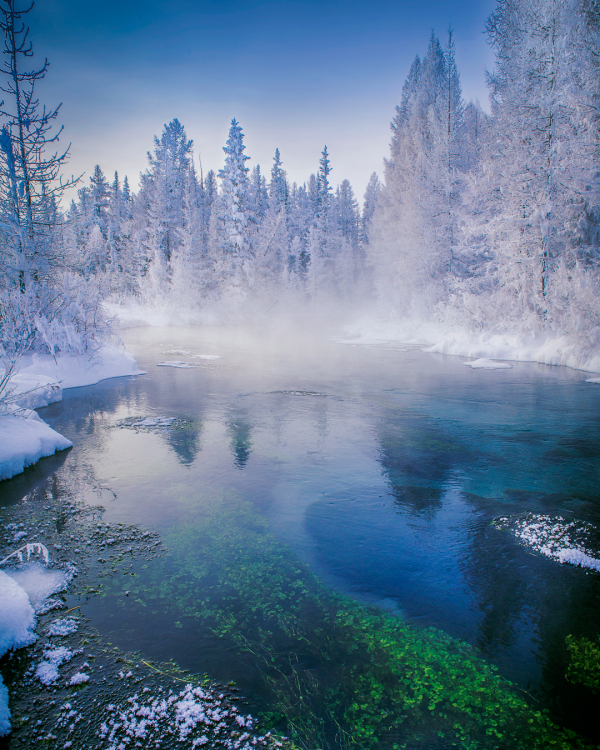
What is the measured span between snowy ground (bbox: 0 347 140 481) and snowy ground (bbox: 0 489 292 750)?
3.20 m

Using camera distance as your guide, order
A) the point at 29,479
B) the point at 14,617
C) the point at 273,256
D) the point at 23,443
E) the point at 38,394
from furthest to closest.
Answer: the point at 273,256 < the point at 38,394 < the point at 23,443 < the point at 29,479 < the point at 14,617

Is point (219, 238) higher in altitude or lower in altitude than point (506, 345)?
higher

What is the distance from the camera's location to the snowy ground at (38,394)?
6.66 m

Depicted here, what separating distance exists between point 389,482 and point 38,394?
28.2ft

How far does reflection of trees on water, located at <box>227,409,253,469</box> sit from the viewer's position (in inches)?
277

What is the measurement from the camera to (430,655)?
3.07 m

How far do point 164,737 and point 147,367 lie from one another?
49.1 ft

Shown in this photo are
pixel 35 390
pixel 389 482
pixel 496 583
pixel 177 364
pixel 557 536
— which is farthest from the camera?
pixel 177 364

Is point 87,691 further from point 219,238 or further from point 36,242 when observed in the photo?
point 219,238

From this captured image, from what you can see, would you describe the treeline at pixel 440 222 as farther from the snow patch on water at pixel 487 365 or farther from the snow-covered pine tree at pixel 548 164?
the snow patch on water at pixel 487 365

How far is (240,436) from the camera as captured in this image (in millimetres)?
8164

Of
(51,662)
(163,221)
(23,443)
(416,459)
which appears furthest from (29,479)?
(163,221)

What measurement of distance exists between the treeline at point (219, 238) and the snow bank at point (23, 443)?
→ 26.4 meters

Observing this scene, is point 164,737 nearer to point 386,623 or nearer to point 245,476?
point 386,623
